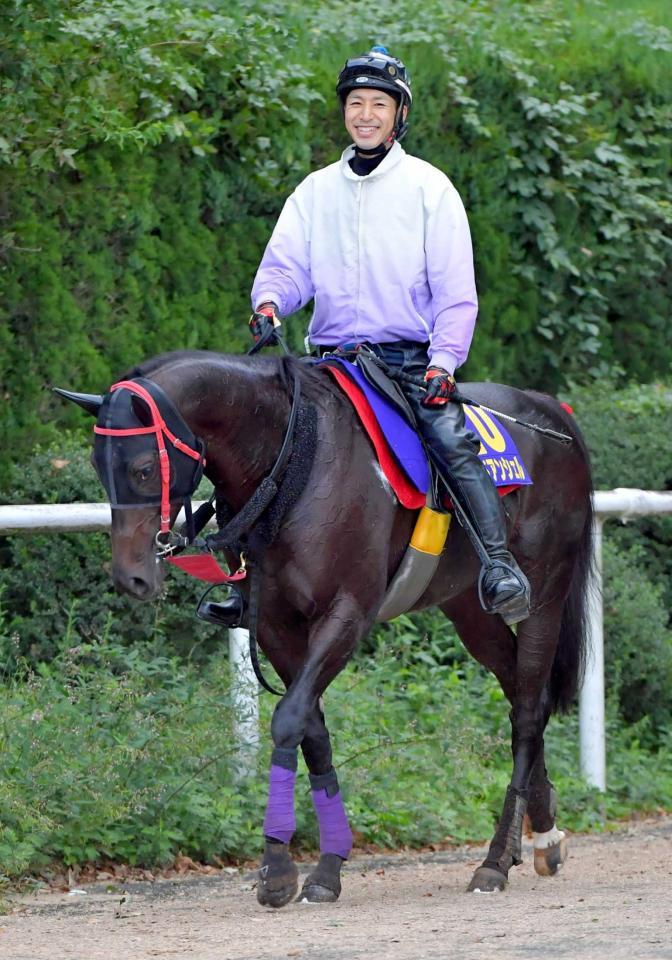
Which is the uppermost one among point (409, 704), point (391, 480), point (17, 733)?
point (391, 480)

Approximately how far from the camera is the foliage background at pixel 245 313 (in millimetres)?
6559

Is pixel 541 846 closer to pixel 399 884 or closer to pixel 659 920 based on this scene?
pixel 399 884

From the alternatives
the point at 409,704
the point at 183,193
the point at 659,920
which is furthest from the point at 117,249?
Result: the point at 659,920

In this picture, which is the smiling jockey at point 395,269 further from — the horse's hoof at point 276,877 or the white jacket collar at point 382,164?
the horse's hoof at point 276,877

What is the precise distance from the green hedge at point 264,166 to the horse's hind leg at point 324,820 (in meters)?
3.07

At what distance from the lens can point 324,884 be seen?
562cm

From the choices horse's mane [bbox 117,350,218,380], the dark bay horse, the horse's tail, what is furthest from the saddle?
the horse's tail

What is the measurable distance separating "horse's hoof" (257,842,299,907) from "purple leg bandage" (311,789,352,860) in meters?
0.28

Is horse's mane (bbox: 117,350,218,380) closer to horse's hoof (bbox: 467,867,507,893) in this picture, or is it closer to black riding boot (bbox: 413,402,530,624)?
black riding boot (bbox: 413,402,530,624)

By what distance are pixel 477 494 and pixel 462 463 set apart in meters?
0.12

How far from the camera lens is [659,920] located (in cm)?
491

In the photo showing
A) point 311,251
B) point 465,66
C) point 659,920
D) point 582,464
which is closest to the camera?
point 659,920

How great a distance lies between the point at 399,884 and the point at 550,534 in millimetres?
1508

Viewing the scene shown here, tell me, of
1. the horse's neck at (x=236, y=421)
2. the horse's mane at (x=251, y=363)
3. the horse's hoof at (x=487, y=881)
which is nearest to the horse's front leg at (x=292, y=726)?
the horse's neck at (x=236, y=421)
